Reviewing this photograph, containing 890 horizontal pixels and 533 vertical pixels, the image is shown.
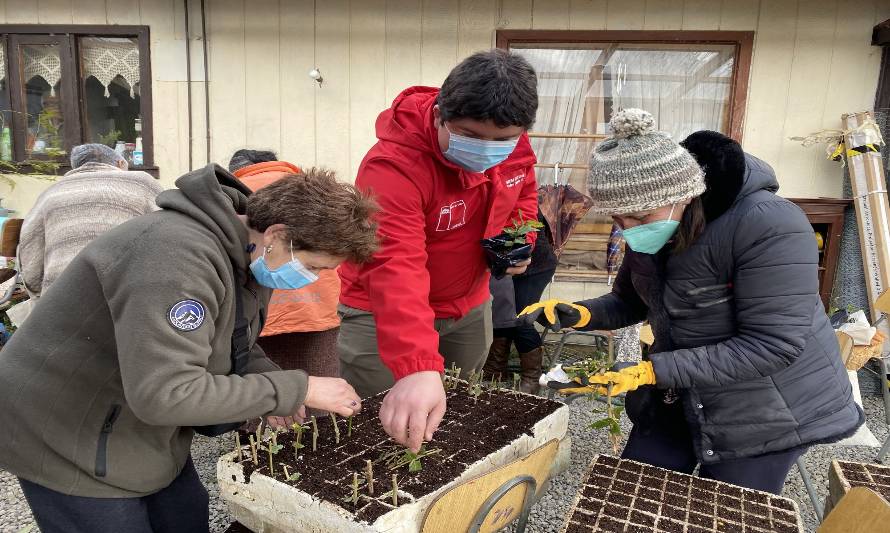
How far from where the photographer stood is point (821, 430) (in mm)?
1635

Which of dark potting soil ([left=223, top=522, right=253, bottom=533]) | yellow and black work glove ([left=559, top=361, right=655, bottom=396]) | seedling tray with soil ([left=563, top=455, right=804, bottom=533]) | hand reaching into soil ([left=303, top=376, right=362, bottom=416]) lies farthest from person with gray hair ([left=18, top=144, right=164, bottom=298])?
seedling tray with soil ([left=563, top=455, right=804, bottom=533])

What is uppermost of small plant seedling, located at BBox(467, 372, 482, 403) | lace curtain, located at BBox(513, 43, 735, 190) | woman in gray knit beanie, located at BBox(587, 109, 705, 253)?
lace curtain, located at BBox(513, 43, 735, 190)

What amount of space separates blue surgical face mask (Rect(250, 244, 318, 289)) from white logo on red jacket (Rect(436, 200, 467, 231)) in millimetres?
583

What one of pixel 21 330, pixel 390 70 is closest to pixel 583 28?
pixel 390 70

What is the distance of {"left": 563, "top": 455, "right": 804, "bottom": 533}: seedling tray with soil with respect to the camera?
142 cm

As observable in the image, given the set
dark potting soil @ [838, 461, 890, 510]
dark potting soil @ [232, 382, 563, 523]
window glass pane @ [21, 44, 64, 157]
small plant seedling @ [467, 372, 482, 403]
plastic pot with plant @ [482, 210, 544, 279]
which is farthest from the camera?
window glass pane @ [21, 44, 64, 157]

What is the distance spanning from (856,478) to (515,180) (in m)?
1.52

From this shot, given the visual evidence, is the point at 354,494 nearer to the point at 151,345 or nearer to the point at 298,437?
the point at 298,437

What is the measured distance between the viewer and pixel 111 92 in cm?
509

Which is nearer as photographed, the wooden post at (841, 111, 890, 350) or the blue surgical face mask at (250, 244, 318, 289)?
the blue surgical face mask at (250, 244, 318, 289)

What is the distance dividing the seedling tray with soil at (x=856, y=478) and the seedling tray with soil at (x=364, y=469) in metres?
0.92

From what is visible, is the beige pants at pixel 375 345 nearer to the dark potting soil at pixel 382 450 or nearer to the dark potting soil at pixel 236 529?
the dark potting soil at pixel 382 450

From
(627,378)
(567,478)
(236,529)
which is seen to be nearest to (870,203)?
(567,478)

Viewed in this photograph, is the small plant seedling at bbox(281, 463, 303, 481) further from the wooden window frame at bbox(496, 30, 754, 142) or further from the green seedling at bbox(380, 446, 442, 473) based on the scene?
the wooden window frame at bbox(496, 30, 754, 142)
